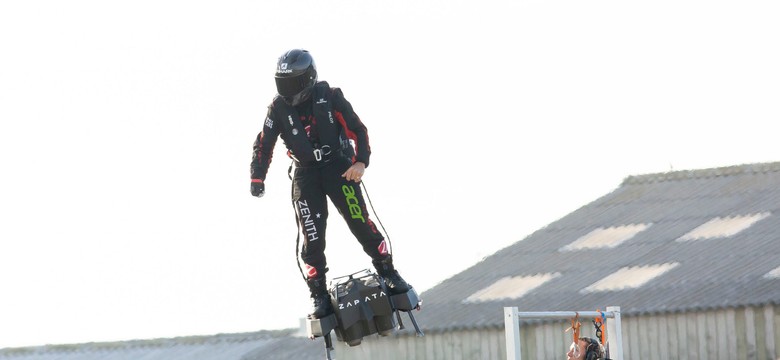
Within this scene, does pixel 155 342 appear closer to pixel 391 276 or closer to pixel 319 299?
pixel 319 299

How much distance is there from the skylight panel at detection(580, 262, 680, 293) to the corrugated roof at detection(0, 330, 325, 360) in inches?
270

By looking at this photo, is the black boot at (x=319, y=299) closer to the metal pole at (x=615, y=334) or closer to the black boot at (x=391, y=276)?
the black boot at (x=391, y=276)

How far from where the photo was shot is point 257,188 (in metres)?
18.0

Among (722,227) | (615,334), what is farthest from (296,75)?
(722,227)

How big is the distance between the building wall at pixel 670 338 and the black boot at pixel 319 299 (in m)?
19.3

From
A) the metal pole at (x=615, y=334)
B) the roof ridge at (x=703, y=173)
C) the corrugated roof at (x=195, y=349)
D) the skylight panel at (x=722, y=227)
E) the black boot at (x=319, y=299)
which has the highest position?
the roof ridge at (x=703, y=173)

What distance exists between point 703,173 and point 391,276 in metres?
29.9

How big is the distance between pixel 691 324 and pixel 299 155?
68.1ft

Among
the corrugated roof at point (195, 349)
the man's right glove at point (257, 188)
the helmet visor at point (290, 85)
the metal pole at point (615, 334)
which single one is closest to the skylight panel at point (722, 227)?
the corrugated roof at point (195, 349)

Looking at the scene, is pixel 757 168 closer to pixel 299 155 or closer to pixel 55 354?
pixel 55 354

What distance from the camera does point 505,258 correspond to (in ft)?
149

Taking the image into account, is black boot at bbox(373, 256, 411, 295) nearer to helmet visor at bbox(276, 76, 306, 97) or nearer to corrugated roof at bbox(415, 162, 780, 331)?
helmet visor at bbox(276, 76, 306, 97)

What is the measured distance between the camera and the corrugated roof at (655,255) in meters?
38.1

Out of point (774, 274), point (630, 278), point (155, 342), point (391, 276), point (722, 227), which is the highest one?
point (722, 227)
